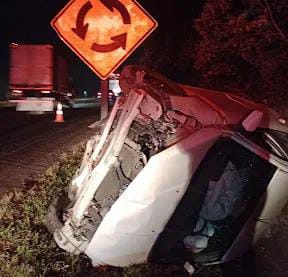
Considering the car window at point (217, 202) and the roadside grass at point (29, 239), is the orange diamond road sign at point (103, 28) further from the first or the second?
the car window at point (217, 202)

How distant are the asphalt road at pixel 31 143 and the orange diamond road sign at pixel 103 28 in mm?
2126

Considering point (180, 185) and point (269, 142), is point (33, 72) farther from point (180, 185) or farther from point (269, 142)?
point (180, 185)

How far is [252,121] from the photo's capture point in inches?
188

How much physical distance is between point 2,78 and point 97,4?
46.8 metres

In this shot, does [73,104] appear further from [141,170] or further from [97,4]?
[141,170]

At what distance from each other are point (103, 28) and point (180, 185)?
2804 mm

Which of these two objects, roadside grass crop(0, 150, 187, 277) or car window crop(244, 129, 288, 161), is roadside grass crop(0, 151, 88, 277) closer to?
roadside grass crop(0, 150, 187, 277)

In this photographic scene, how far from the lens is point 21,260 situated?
5074mm

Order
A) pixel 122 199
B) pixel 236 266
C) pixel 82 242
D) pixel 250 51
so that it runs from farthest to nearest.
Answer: pixel 250 51 < pixel 236 266 < pixel 82 242 < pixel 122 199

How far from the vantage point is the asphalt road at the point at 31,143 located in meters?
8.94

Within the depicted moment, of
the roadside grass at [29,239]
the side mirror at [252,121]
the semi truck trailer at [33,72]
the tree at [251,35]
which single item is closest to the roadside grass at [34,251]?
the roadside grass at [29,239]

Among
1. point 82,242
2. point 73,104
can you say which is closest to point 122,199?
point 82,242

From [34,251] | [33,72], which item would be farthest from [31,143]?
[33,72]

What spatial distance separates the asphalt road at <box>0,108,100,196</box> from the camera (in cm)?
894
